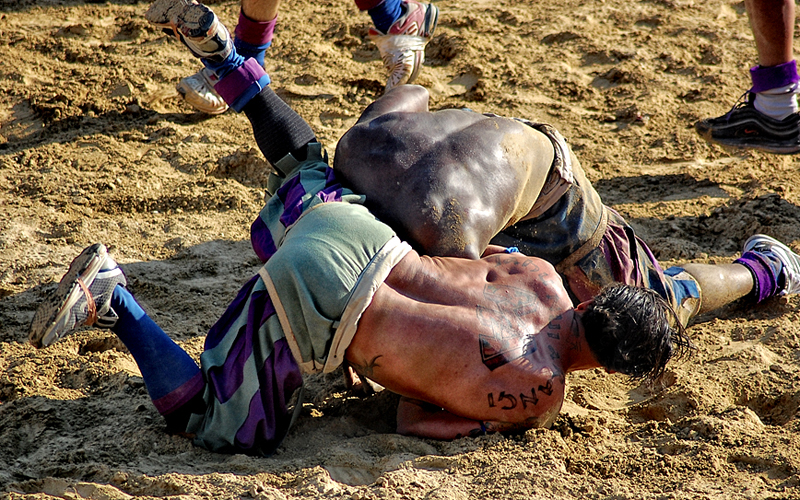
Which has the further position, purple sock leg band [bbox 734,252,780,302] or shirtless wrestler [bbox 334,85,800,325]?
purple sock leg band [bbox 734,252,780,302]

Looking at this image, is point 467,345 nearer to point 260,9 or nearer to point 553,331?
point 553,331

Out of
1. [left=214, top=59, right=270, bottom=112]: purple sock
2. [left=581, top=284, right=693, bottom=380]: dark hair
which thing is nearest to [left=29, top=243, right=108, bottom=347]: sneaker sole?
[left=214, top=59, right=270, bottom=112]: purple sock

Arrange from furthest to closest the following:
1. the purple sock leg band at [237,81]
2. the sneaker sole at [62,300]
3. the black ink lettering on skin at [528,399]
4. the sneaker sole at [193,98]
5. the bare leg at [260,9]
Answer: the sneaker sole at [193,98], the bare leg at [260,9], the purple sock leg band at [237,81], the black ink lettering on skin at [528,399], the sneaker sole at [62,300]

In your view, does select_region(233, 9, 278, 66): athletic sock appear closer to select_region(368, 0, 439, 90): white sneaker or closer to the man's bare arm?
select_region(368, 0, 439, 90): white sneaker

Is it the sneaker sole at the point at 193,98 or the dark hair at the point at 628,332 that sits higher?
the sneaker sole at the point at 193,98

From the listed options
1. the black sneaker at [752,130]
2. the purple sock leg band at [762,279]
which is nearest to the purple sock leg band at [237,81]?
the purple sock leg band at [762,279]

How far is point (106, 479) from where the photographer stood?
192 cm

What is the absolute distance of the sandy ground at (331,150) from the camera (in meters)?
2.02

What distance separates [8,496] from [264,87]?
162 cm

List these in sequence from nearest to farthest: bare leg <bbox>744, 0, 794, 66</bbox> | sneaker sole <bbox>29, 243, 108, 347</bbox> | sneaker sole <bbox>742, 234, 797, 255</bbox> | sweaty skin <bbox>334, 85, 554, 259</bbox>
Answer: sneaker sole <bbox>29, 243, 108, 347</bbox> → sweaty skin <bbox>334, 85, 554, 259</bbox> → sneaker sole <bbox>742, 234, 797, 255</bbox> → bare leg <bbox>744, 0, 794, 66</bbox>

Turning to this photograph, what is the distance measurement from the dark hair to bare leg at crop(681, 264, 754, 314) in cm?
72

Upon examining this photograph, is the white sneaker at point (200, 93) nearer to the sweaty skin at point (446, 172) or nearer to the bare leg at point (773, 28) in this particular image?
the sweaty skin at point (446, 172)

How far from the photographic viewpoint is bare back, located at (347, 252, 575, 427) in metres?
2.02

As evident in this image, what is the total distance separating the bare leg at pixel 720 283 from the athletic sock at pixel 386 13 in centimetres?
184
